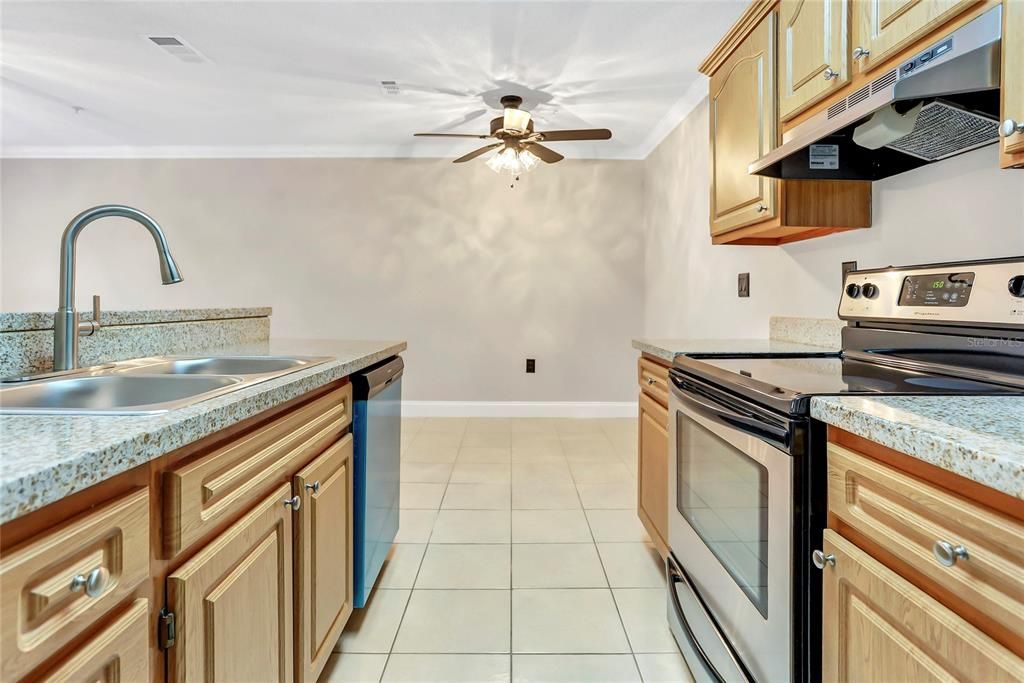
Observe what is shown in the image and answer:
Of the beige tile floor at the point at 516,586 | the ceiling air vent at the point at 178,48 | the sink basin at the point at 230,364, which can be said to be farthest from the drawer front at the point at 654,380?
the ceiling air vent at the point at 178,48

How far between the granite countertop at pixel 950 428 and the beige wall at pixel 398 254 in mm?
3681

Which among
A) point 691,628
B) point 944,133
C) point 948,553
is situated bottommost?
point 691,628

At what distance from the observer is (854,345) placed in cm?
158

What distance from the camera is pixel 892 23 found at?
3.98 feet

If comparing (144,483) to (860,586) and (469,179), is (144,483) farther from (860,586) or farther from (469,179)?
(469,179)

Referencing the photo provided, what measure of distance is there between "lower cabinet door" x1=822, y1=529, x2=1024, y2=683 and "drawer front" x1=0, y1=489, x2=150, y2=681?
973mm

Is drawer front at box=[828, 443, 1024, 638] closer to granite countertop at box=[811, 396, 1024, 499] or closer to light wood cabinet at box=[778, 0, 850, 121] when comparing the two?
granite countertop at box=[811, 396, 1024, 499]

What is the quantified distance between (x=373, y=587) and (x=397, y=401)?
0.66 m

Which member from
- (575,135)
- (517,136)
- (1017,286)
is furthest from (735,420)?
(517,136)

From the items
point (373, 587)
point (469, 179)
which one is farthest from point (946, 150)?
point (469, 179)

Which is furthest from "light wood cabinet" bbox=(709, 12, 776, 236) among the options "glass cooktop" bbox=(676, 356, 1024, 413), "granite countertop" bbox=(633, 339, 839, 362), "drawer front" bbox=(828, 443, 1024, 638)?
"drawer front" bbox=(828, 443, 1024, 638)

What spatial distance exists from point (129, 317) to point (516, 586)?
1498mm

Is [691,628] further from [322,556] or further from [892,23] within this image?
[892,23]

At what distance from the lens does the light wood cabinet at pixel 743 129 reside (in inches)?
69.1
